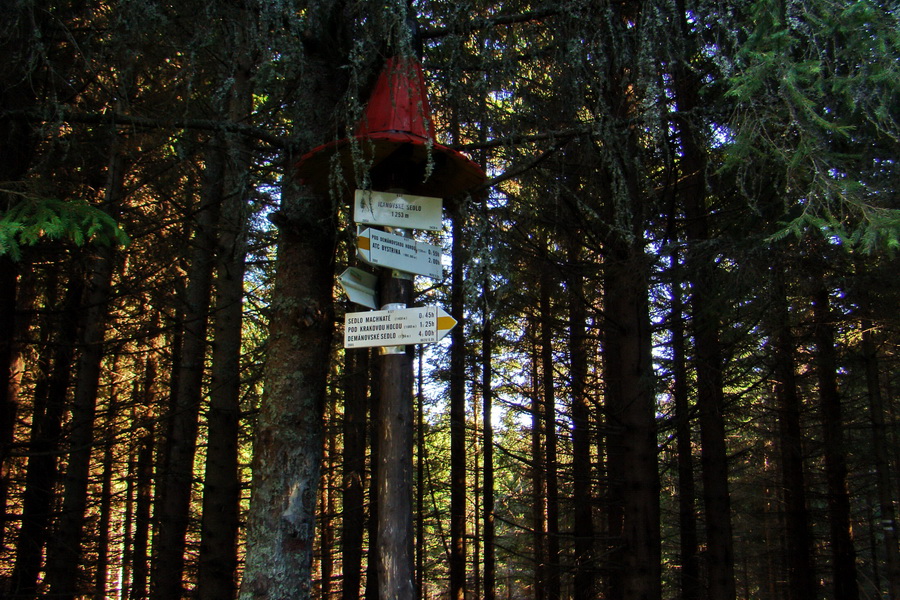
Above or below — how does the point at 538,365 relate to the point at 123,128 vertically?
below

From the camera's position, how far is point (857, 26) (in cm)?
369

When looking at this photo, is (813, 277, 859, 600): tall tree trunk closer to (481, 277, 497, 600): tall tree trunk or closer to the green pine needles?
(481, 277, 497, 600): tall tree trunk

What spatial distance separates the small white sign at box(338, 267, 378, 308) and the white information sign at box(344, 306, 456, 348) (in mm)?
124

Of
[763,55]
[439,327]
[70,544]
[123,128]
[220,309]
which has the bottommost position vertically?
[70,544]

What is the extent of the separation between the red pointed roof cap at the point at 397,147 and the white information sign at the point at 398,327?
915 mm

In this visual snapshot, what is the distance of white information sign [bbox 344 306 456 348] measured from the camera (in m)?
3.76

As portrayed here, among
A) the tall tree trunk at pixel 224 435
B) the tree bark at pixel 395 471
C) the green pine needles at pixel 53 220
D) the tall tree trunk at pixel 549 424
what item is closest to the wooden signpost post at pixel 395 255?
the tree bark at pixel 395 471

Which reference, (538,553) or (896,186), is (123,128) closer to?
(896,186)

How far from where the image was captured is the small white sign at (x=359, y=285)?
391 cm

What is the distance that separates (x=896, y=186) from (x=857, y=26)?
1.39 metres

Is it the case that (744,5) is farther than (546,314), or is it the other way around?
(546,314)

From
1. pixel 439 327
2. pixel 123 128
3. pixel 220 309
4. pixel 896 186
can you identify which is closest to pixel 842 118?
pixel 896 186

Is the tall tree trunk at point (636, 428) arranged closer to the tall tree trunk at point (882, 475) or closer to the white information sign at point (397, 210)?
the tall tree trunk at point (882, 475)

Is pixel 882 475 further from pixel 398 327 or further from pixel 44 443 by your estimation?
pixel 44 443
